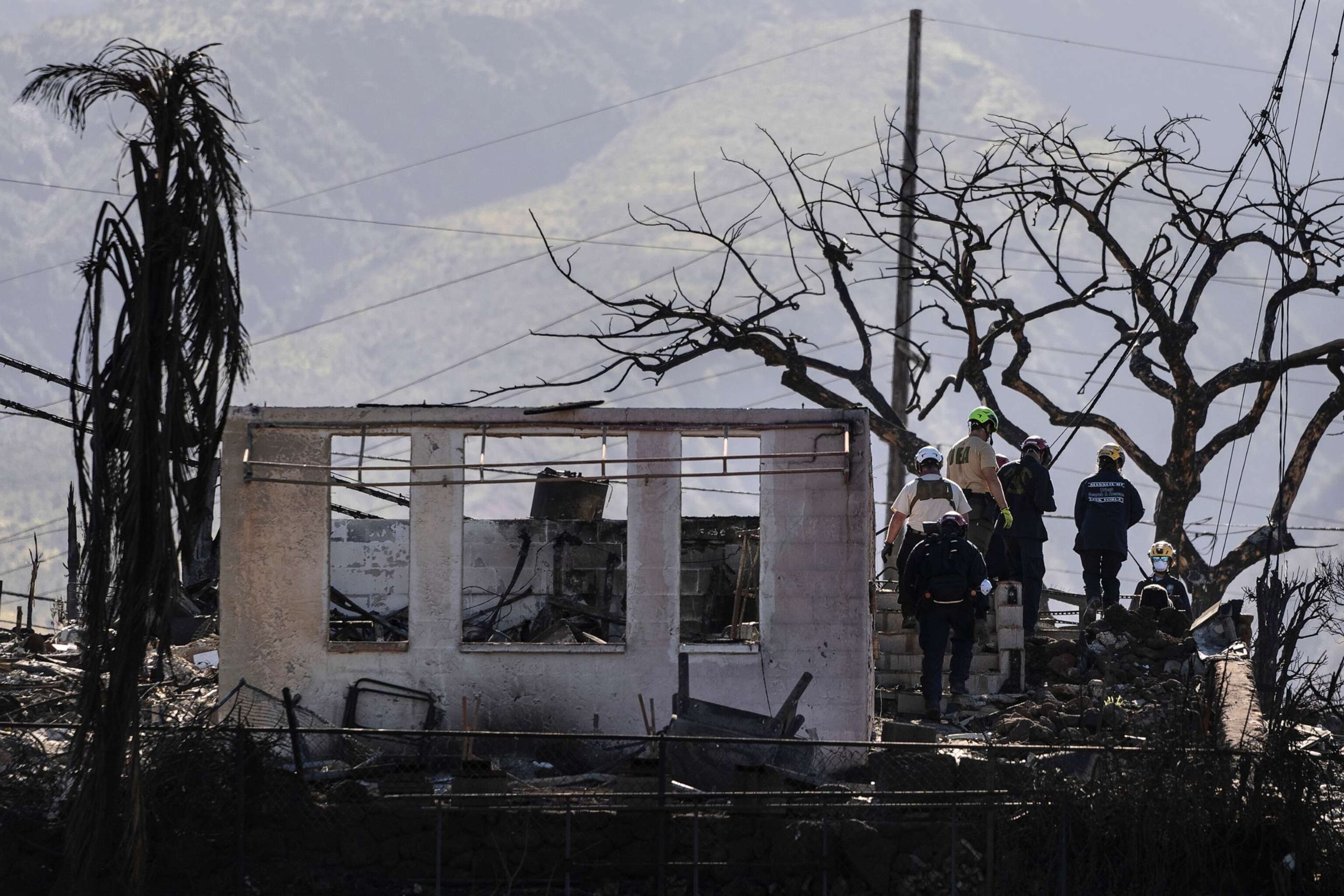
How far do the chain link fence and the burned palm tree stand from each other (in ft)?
5.26

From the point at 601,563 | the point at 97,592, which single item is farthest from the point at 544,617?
the point at 97,592

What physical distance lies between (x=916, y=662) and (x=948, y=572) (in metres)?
2.47

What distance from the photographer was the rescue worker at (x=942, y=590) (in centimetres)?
1459

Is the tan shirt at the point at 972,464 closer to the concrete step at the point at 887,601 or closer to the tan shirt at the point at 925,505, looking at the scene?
the tan shirt at the point at 925,505

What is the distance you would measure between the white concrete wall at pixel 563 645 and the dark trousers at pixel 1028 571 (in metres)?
2.44

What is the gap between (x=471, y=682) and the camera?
14734 mm

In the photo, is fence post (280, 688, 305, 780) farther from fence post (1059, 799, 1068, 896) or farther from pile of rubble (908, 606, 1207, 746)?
pile of rubble (908, 606, 1207, 746)

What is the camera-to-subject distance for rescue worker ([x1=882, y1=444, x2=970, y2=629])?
1547 centimetres

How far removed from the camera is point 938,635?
1494 centimetres

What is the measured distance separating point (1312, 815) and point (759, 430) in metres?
5.12

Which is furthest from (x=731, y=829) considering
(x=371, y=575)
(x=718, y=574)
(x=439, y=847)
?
(x=371, y=575)

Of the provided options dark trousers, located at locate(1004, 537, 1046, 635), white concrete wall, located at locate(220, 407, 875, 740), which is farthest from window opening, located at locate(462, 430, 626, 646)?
dark trousers, located at locate(1004, 537, 1046, 635)

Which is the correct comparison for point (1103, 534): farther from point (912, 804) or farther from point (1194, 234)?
point (1194, 234)

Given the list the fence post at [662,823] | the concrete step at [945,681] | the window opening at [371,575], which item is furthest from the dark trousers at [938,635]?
the window opening at [371,575]
